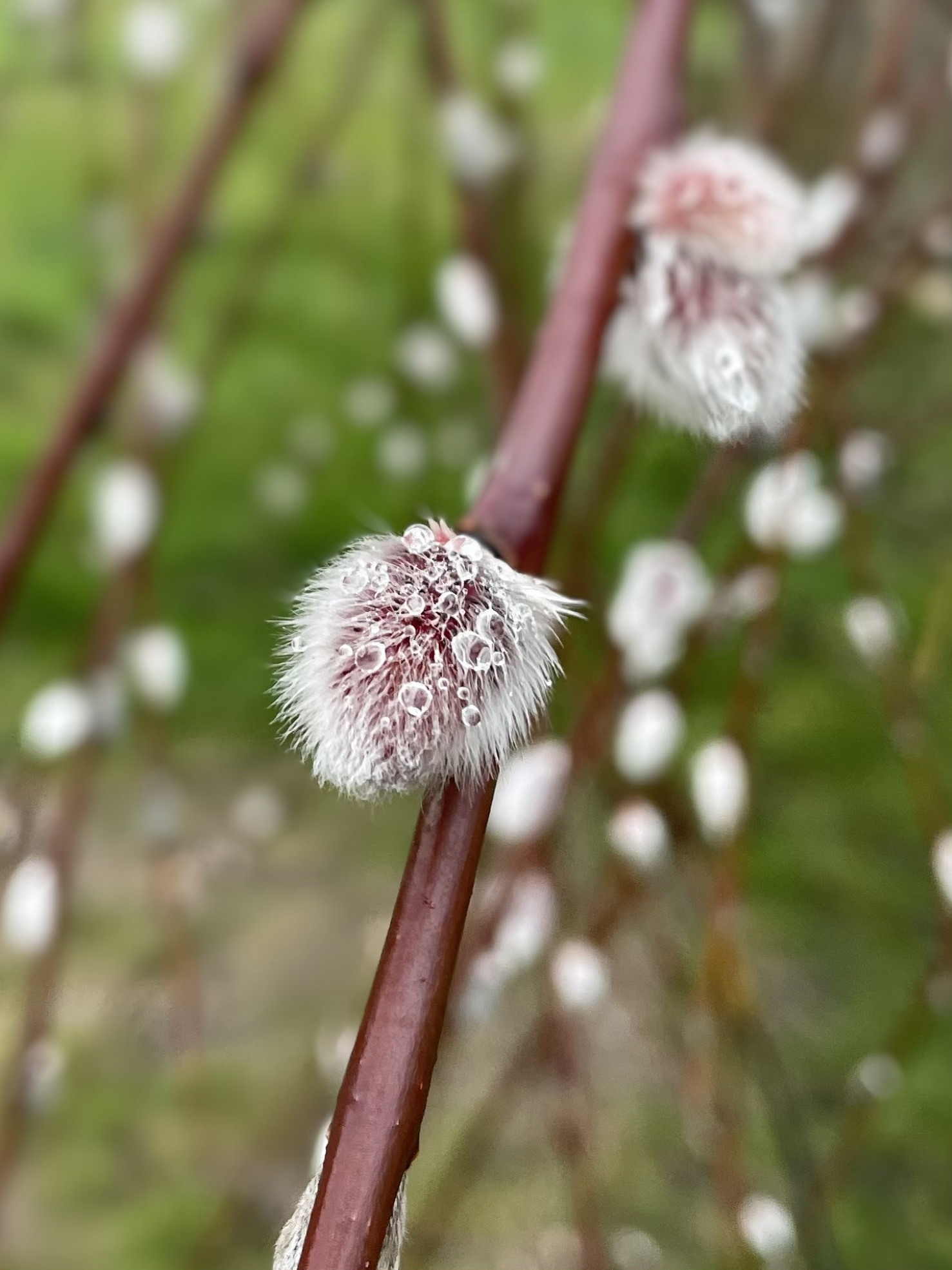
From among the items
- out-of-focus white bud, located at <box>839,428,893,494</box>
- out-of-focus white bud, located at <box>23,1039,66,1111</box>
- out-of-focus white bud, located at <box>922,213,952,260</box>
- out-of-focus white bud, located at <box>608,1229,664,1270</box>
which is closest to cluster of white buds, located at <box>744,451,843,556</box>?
out-of-focus white bud, located at <box>839,428,893,494</box>

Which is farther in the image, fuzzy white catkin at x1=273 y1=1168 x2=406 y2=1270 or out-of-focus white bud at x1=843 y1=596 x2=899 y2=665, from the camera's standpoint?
out-of-focus white bud at x1=843 y1=596 x2=899 y2=665

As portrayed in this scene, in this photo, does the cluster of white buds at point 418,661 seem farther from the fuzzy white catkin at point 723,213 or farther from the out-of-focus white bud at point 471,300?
the out-of-focus white bud at point 471,300

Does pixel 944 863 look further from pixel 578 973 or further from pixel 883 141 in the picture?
pixel 883 141

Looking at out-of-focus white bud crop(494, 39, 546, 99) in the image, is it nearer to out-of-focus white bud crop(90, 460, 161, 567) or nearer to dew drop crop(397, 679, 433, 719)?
out-of-focus white bud crop(90, 460, 161, 567)

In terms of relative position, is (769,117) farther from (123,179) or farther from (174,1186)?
(174,1186)

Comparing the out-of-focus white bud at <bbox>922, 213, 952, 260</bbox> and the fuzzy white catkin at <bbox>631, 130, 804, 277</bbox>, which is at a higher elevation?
the out-of-focus white bud at <bbox>922, 213, 952, 260</bbox>

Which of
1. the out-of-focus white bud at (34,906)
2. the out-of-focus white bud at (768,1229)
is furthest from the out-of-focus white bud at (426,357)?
the out-of-focus white bud at (768,1229)

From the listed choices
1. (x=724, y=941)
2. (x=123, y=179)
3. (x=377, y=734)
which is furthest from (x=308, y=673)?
(x=123, y=179)
